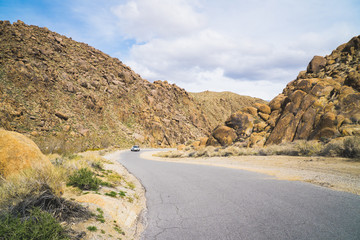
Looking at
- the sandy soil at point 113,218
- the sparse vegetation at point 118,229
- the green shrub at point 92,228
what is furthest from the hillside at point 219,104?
the green shrub at point 92,228

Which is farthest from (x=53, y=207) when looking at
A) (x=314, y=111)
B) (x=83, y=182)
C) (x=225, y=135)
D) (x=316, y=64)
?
(x=316, y=64)

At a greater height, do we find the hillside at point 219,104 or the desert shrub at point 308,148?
the hillside at point 219,104

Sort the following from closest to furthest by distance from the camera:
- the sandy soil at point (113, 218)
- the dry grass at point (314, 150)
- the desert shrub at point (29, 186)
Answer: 1. the sandy soil at point (113, 218)
2. the desert shrub at point (29, 186)
3. the dry grass at point (314, 150)

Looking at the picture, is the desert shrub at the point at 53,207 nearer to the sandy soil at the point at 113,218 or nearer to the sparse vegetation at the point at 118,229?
the sandy soil at the point at 113,218

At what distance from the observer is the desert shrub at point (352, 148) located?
10.1m

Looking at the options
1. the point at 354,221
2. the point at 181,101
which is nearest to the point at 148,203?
the point at 354,221

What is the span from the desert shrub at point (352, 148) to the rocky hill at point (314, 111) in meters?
2.78

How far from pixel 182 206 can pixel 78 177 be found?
3480 mm

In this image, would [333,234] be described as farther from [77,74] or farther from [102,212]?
[77,74]

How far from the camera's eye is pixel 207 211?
479 cm

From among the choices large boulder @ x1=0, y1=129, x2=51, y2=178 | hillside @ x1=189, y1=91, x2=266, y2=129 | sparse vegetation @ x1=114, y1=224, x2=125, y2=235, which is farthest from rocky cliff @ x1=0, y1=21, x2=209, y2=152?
sparse vegetation @ x1=114, y1=224, x2=125, y2=235

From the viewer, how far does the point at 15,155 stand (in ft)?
19.1

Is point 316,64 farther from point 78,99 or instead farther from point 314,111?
point 78,99

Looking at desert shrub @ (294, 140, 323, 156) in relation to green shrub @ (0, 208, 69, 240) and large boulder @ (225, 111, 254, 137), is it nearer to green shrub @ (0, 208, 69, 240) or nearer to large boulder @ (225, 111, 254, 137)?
large boulder @ (225, 111, 254, 137)
